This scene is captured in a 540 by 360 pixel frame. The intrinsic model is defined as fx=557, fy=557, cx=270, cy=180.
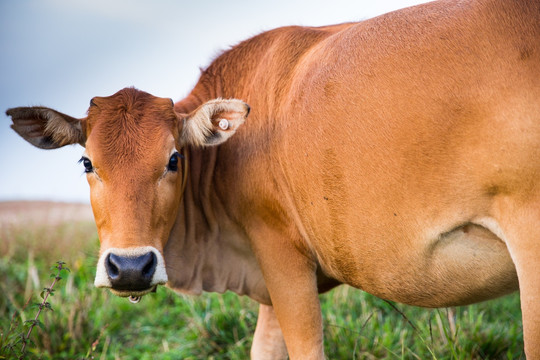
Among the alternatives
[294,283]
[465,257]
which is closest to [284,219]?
[294,283]

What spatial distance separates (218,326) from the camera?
21.2 feet

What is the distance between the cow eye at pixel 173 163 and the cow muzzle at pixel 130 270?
0.71m

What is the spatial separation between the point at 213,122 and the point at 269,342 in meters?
→ 2.26

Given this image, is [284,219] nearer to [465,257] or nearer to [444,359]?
[465,257]

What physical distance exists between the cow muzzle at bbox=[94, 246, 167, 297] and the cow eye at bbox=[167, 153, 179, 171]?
2.33 feet

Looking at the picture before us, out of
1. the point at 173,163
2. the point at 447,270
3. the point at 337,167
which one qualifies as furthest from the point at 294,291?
the point at 173,163

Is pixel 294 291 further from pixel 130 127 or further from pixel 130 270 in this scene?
pixel 130 127

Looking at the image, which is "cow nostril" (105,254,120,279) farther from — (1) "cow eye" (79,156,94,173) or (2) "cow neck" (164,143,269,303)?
(2) "cow neck" (164,143,269,303)

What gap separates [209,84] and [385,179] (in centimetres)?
238

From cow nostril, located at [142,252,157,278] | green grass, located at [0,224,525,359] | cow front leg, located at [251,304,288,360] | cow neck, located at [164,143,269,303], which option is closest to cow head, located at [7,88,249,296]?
cow nostril, located at [142,252,157,278]

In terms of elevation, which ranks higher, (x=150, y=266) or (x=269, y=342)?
(x=150, y=266)

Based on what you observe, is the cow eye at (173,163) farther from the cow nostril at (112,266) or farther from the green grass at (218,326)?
the green grass at (218,326)

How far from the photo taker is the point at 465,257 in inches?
140

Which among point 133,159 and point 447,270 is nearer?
point 447,270
